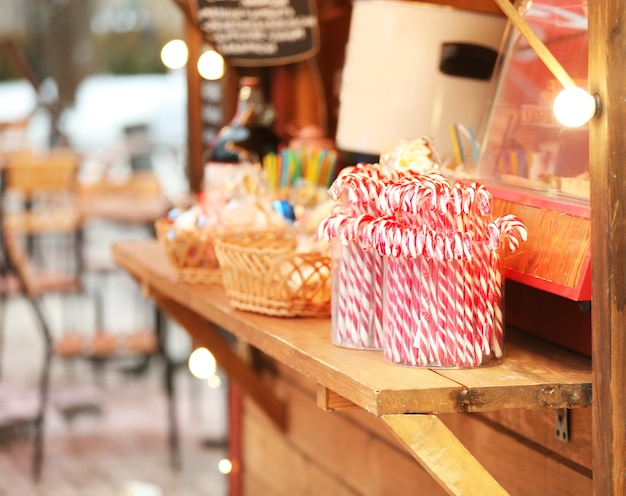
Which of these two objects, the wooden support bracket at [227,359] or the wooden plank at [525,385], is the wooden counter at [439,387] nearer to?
the wooden plank at [525,385]

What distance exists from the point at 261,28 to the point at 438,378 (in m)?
1.73

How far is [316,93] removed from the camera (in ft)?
10.0

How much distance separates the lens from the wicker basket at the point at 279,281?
1629 mm

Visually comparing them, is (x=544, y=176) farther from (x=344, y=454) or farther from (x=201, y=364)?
(x=201, y=364)

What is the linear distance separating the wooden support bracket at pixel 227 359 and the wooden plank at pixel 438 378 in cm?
92

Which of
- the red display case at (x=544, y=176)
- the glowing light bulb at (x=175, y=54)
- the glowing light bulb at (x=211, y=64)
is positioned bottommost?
the red display case at (x=544, y=176)

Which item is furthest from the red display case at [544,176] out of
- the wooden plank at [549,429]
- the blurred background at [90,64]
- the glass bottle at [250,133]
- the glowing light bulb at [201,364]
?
the blurred background at [90,64]

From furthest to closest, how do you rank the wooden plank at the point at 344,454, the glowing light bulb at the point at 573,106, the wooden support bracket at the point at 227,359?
the wooden support bracket at the point at 227,359 → the wooden plank at the point at 344,454 → the glowing light bulb at the point at 573,106

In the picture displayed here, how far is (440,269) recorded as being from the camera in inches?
47.4

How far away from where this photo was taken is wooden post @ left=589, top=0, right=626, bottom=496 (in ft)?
3.41

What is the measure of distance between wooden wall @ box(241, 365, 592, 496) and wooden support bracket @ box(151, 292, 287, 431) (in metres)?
0.04

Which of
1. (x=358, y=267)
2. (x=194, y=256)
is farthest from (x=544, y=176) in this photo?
(x=194, y=256)

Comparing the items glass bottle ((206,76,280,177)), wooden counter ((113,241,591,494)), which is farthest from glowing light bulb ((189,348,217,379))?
wooden counter ((113,241,591,494))

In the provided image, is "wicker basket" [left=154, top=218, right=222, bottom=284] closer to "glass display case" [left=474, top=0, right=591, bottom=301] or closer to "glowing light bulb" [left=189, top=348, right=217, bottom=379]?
"glass display case" [left=474, top=0, right=591, bottom=301]
